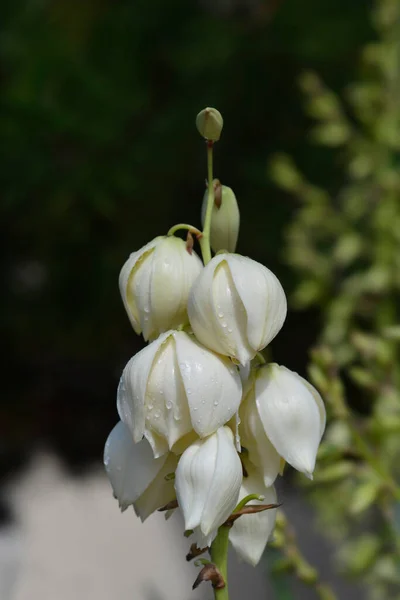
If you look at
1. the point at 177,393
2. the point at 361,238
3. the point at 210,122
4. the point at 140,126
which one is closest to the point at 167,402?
the point at 177,393

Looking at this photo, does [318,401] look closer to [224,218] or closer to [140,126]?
[224,218]

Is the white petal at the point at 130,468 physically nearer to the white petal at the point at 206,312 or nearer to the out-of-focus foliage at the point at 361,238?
the white petal at the point at 206,312

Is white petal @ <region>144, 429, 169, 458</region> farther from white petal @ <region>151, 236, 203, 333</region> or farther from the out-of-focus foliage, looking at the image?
the out-of-focus foliage

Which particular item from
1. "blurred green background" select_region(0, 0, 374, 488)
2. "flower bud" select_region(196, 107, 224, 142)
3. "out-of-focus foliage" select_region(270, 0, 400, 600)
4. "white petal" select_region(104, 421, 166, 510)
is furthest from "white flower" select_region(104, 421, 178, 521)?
"blurred green background" select_region(0, 0, 374, 488)

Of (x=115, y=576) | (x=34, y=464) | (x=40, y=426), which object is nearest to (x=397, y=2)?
(x=115, y=576)

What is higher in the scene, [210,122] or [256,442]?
[210,122]

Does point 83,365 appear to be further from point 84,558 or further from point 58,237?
point 84,558
